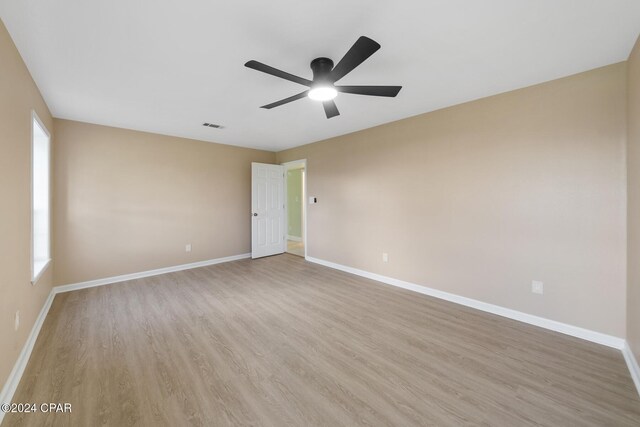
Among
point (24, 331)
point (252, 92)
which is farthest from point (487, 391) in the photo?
point (24, 331)

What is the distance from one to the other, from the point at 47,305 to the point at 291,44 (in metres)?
3.99

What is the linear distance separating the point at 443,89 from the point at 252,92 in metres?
2.05

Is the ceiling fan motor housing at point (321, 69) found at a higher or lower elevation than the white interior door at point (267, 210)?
higher

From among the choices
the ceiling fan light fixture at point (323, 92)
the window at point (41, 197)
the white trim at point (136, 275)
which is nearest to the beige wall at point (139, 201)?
the white trim at point (136, 275)

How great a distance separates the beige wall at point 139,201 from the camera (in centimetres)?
366

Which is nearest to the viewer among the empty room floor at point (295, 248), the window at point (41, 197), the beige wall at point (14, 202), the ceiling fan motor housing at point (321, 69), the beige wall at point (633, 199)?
the beige wall at point (14, 202)

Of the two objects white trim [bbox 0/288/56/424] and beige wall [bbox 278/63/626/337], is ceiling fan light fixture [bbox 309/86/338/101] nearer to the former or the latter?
beige wall [bbox 278/63/626/337]

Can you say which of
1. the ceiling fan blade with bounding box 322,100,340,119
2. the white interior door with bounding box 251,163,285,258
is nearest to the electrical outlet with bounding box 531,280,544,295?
the ceiling fan blade with bounding box 322,100,340,119

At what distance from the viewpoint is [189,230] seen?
15.7 ft

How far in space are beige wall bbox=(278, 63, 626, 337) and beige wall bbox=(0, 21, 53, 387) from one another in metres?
3.23

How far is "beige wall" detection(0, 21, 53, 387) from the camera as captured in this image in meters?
1.70

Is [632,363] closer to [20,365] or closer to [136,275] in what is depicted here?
[20,365]

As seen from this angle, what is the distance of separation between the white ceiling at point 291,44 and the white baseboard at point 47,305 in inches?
93.5

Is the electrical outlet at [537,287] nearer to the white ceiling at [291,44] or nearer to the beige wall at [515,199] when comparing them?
the beige wall at [515,199]
